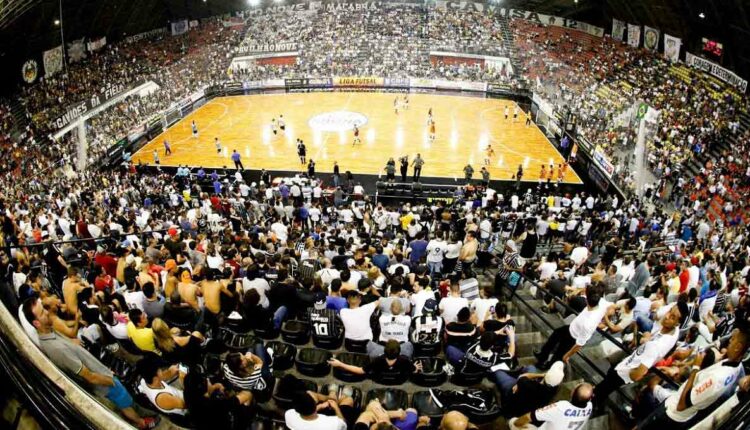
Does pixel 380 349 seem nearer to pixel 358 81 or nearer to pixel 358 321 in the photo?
pixel 358 321

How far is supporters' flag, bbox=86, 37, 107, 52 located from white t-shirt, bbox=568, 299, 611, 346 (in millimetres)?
40966

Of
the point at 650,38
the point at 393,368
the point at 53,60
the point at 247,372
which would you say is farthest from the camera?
the point at 650,38

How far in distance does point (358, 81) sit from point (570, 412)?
38925 mm

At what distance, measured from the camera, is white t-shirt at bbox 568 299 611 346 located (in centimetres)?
534

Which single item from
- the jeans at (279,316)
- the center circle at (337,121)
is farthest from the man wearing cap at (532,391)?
the center circle at (337,121)

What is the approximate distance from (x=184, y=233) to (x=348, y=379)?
843 cm

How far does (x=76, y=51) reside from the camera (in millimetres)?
Result: 33562

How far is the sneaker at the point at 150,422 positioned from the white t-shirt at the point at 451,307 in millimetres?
3550

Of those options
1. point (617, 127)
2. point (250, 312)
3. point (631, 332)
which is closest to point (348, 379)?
point (250, 312)

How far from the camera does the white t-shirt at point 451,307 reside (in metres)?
6.10

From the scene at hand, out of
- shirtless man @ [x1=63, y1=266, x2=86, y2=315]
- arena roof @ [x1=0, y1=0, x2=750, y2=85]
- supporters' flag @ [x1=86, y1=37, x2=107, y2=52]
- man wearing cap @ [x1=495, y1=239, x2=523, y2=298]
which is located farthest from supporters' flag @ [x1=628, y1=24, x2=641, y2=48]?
supporters' flag @ [x1=86, y1=37, x2=107, y2=52]

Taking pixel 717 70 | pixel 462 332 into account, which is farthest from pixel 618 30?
pixel 462 332

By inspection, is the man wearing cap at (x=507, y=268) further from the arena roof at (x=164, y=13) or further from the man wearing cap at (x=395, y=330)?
the arena roof at (x=164, y=13)

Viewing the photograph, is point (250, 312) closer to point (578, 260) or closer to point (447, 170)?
point (578, 260)
